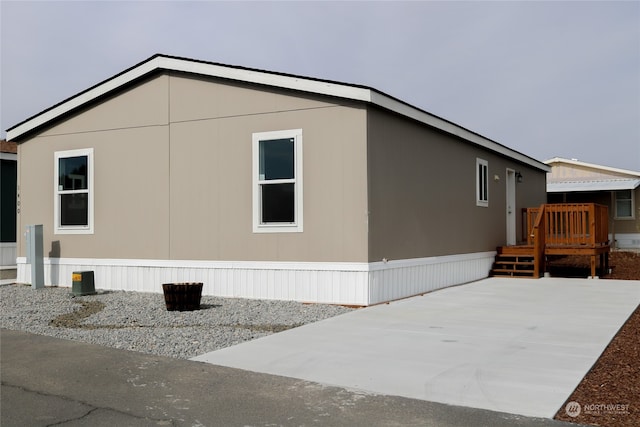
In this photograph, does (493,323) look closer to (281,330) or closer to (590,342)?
(590,342)

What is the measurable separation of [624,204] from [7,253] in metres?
22.4

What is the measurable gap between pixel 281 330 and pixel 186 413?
3.06 metres

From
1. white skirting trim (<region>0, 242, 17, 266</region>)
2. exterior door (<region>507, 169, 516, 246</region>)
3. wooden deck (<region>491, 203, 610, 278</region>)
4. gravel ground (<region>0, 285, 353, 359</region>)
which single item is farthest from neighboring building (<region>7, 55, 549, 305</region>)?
white skirting trim (<region>0, 242, 17, 266</region>)

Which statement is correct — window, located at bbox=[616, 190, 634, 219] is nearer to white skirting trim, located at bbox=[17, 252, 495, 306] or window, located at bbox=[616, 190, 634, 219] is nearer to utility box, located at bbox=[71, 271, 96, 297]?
white skirting trim, located at bbox=[17, 252, 495, 306]

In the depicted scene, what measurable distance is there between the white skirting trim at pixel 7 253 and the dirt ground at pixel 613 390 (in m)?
14.1

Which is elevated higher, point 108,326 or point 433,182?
point 433,182

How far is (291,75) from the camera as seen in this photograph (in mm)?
9367

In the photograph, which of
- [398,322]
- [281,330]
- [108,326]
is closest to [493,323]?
[398,322]

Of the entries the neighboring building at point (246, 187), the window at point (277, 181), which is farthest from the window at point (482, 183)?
the window at point (277, 181)

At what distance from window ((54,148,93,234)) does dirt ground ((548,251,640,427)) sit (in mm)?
9250

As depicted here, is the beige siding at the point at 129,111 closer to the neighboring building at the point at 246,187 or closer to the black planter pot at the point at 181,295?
the neighboring building at the point at 246,187

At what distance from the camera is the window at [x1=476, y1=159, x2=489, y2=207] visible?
44.9ft

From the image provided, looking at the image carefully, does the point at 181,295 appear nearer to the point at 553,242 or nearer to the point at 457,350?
the point at 457,350

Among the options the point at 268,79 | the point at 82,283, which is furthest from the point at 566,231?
the point at 82,283
